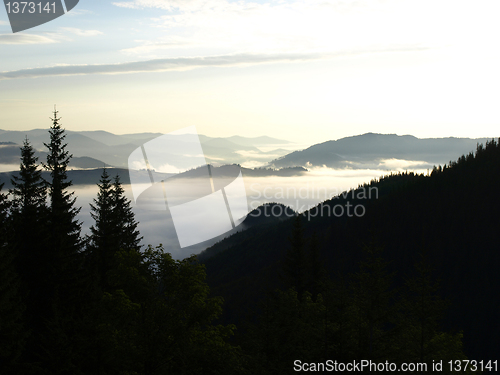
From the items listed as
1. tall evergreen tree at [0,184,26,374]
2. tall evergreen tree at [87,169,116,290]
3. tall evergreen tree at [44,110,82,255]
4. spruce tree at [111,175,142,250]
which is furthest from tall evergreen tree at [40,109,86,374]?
spruce tree at [111,175,142,250]

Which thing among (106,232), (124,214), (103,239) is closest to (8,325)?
(103,239)

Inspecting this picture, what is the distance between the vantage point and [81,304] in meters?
31.7

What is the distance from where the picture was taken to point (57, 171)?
114 ft

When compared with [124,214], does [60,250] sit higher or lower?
higher

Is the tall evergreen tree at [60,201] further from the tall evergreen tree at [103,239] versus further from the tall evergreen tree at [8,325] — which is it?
the tall evergreen tree at [8,325]

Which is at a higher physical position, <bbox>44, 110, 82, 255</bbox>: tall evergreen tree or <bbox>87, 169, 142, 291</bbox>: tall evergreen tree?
<bbox>44, 110, 82, 255</bbox>: tall evergreen tree

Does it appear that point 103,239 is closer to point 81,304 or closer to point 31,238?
point 31,238

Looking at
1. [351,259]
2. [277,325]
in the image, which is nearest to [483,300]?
[351,259]

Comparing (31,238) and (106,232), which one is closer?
(31,238)

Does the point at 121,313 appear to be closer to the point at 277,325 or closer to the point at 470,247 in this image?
the point at 277,325

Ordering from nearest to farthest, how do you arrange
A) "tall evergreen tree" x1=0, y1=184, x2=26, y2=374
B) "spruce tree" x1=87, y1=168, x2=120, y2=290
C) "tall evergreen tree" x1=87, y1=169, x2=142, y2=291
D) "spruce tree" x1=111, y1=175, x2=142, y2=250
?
"tall evergreen tree" x1=0, y1=184, x2=26, y2=374
"spruce tree" x1=87, y1=168, x2=120, y2=290
"tall evergreen tree" x1=87, y1=169, x2=142, y2=291
"spruce tree" x1=111, y1=175, x2=142, y2=250

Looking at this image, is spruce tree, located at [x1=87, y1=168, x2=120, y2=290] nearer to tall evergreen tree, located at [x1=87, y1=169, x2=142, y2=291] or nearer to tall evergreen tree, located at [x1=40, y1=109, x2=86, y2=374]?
tall evergreen tree, located at [x1=87, y1=169, x2=142, y2=291]

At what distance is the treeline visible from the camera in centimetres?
2123

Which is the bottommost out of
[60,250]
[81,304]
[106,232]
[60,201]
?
[81,304]
